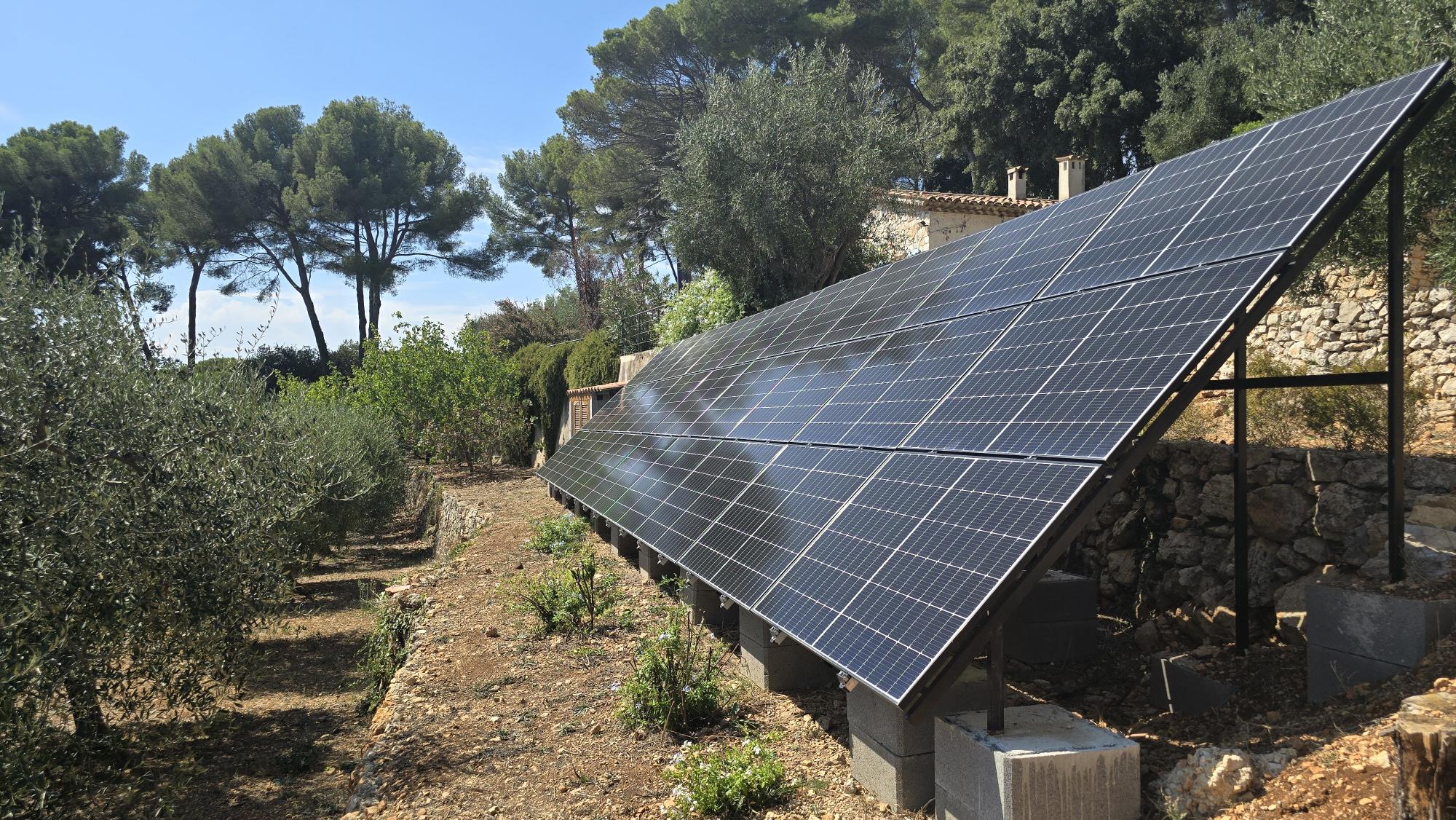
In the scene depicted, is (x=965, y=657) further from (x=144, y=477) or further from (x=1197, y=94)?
(x=1197, y=94)

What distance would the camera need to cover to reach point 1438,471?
739cm

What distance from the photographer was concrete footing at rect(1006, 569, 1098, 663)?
7.96 metres

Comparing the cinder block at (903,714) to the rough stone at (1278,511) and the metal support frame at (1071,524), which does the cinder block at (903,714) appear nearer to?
the metal support frame at (1071,524)

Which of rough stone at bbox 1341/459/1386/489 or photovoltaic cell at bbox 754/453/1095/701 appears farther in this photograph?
rough stone at bbox 1341/459/1386/489

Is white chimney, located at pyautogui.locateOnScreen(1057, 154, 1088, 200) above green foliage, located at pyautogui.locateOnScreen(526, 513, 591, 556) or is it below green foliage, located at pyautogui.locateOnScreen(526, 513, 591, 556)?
above

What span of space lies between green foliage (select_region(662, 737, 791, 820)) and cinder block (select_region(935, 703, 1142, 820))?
3.65 feet

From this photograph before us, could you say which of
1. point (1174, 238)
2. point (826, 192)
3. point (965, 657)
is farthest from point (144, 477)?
point (826, 192)

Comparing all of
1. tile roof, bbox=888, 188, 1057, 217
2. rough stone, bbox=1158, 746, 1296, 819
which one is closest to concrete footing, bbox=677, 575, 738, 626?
rough stone, bbox=1158, 746, 1296, 819

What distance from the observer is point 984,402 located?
6145 mm

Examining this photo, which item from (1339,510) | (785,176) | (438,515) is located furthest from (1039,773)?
(438,515)

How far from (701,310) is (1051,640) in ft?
61.9

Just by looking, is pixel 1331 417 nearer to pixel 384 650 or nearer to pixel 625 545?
pixel 625 545

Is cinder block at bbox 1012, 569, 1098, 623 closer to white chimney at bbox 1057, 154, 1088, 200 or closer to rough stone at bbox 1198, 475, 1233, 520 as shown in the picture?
rough stone at bbox 1198, 475, 1233, 520

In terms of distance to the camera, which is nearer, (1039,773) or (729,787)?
(1039,773)
